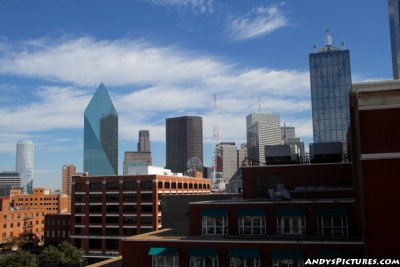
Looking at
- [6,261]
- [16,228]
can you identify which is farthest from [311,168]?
[16,228]

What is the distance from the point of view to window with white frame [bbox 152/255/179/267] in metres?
36.8

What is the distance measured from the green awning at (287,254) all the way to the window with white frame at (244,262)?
164 centimetres

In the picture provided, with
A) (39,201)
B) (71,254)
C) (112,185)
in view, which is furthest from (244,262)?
(39,201)

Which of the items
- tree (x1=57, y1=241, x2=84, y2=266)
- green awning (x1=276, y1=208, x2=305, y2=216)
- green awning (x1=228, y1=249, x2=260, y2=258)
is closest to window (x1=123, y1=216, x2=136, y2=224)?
tree (x1=57, y1=241, x2=84, y2=266)

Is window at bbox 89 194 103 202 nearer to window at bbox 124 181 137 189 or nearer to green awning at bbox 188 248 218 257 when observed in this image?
window at bbox 124 181 137 189

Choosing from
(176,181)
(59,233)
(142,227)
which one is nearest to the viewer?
(142,227)

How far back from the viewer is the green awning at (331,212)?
36.3 metres

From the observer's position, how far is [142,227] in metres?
96.4

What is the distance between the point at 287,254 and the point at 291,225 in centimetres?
512

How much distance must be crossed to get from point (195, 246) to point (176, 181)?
3046 inches

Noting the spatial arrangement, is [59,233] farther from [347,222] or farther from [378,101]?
[378,101]

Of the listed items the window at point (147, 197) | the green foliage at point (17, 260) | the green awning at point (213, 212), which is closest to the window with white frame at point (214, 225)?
the green awning at point (213, 212)

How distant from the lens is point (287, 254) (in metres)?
32.9

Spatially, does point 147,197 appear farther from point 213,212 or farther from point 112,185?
point 213,212
